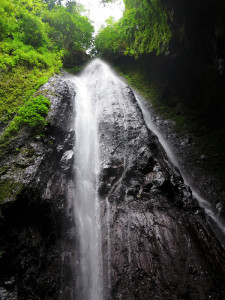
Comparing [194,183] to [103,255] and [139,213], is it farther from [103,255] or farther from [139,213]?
[103,255]

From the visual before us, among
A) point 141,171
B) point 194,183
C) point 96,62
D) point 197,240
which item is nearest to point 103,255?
point 197,240

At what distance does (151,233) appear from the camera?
4.08 metres

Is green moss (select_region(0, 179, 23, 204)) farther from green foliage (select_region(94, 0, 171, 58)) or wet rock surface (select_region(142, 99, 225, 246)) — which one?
green foliage (select_region(94, 0, 171, 58))

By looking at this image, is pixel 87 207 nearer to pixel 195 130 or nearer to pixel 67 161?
pixel 67 161

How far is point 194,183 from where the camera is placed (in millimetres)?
6516

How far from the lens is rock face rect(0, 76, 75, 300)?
10.5ft

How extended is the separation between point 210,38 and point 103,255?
6.89 m

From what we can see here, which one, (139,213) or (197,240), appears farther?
(139,213)

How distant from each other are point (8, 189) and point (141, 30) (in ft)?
33.2

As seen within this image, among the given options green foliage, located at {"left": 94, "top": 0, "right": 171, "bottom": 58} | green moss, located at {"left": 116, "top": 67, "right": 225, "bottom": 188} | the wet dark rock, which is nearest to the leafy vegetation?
the wet dark rock

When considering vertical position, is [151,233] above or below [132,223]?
above

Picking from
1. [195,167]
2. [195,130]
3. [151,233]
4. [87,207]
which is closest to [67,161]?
[87,207]

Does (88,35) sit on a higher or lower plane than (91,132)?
higher

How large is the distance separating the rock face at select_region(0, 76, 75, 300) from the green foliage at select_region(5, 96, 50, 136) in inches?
10.1
